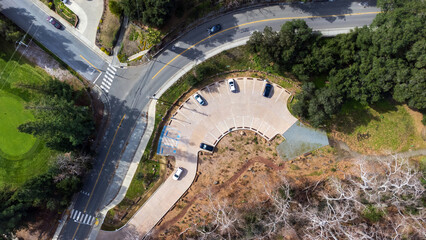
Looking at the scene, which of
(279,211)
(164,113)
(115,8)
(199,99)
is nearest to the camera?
(279,211)

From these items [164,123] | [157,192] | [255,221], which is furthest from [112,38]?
[255,221]

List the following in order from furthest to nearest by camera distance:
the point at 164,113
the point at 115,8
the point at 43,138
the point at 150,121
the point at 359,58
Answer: the point at 150,121 → the point at 164,113 → the point at 115,8 → the point at 359,58 → the point at 43,138

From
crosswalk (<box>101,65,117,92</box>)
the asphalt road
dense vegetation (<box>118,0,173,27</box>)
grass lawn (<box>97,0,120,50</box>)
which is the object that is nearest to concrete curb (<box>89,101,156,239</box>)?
the asphalt road

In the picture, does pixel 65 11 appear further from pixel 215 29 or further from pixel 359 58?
pixel 359 58

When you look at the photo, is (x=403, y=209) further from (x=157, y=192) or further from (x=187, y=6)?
(x=187, y=6)

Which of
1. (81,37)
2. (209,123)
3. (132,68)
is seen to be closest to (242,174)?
(209,123)

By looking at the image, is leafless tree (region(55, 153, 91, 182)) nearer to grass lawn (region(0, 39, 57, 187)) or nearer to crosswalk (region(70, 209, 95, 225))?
grass lawn (region(0, 39, 57, 187))

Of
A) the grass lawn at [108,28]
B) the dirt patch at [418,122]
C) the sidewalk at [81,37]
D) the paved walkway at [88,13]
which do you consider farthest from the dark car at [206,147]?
the dirt patch at [418,122]
